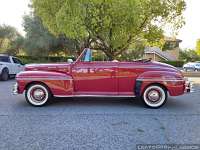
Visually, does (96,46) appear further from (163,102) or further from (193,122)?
(193,122)

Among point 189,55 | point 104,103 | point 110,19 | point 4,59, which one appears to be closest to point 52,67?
point 104,103

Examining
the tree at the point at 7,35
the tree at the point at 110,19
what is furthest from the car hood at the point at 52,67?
the tree at the point at 7,35

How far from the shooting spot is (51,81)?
25.9ft

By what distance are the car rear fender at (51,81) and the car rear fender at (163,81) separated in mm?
1786

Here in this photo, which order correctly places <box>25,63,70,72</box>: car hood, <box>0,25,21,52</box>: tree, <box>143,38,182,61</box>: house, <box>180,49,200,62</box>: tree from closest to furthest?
<box>25,63,70,72</box>: car hood → <box>0,25,21,52</box>: tree → <box>143,38,182,61</box>: house → <box>180,49,200,62</box>: tree

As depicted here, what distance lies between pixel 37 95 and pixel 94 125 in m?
2.56

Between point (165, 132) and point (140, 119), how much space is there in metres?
1.07

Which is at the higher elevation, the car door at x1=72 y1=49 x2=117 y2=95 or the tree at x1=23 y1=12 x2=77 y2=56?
the tree at x1=23 y1=12 x2=77 y2=56

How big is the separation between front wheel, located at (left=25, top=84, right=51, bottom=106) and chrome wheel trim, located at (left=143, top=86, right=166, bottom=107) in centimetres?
255

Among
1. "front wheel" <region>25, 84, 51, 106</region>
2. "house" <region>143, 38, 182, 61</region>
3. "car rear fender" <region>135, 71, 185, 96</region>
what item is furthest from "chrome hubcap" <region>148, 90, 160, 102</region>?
"house" <region>143, 38, 182, 61</region>

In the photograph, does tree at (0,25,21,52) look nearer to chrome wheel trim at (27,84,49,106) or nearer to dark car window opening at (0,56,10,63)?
dark car window opening at (0,56,10,63)

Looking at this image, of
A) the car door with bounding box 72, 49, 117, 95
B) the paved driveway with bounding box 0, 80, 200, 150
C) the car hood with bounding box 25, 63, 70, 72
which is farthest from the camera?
the car hood with bounding box 25, 63, 70, 72

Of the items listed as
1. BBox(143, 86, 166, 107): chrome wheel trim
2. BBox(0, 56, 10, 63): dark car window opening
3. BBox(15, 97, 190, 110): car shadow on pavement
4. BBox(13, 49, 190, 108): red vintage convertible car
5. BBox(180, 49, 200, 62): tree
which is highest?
BBox(180, 49, 200, 62): tree

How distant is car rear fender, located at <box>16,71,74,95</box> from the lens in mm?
7871
